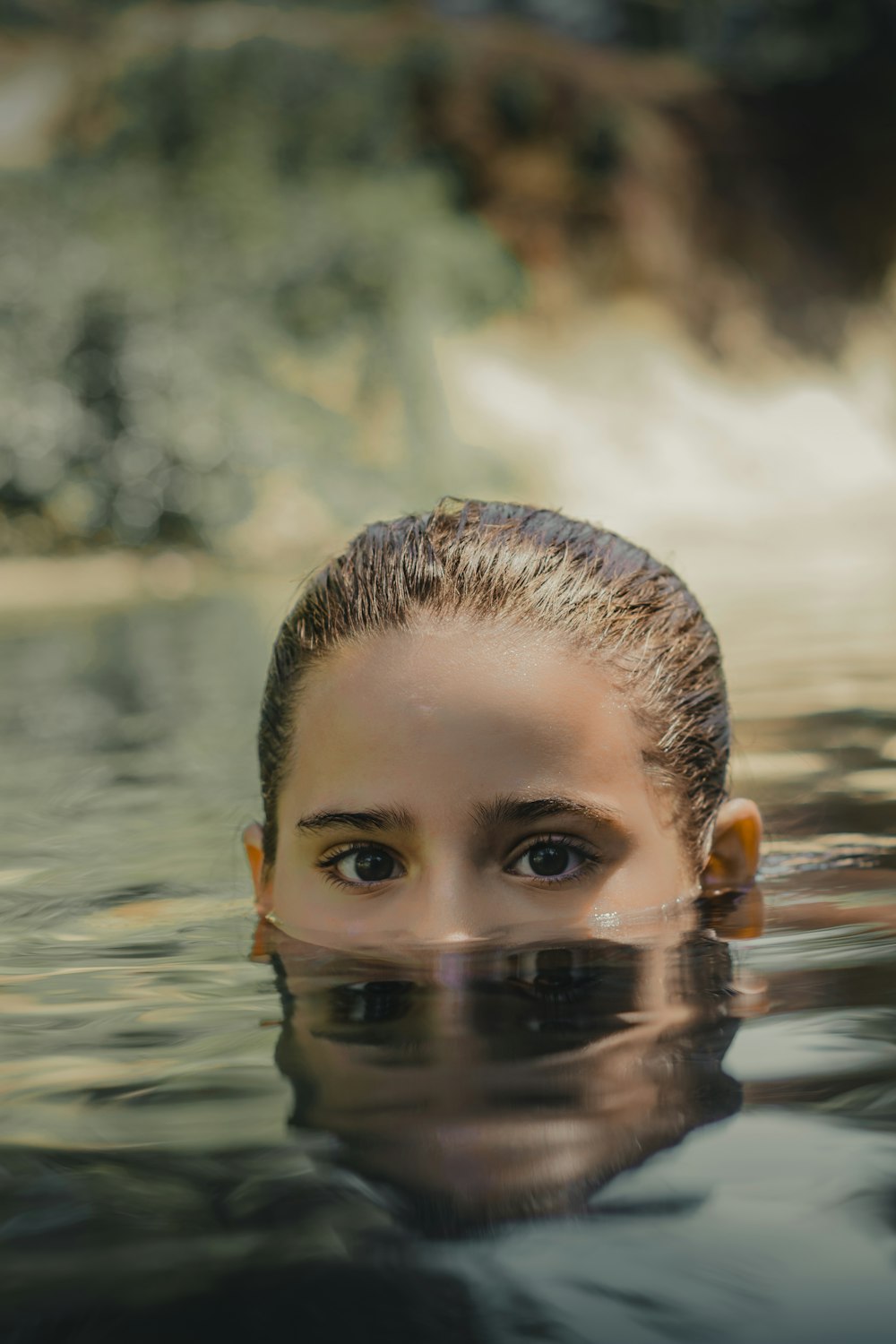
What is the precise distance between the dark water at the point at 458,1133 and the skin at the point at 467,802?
0.07 metres

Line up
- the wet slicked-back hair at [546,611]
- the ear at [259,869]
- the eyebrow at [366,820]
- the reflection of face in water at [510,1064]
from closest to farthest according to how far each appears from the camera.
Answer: the reflection of face in water at [510,1064] < the eyebrow at [366,820] < the wet slicked-back hair at [546,611] < the ear at [259,869]

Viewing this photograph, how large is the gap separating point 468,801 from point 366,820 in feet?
0.54

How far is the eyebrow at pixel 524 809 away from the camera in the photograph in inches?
80.2

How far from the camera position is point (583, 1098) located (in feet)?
4.71

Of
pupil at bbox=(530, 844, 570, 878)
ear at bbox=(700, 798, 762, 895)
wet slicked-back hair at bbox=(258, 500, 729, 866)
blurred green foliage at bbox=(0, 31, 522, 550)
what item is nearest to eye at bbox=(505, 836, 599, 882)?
pupil at bbox=(530, 844, 570, 878)

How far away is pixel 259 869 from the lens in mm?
2697

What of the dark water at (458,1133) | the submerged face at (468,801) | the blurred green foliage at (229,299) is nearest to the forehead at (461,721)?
the submerged face at (468,801)

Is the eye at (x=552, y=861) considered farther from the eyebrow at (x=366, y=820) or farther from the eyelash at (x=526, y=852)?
the eyebrow at (x=366, y=820)

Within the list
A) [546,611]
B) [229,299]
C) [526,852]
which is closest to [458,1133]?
[526,852]

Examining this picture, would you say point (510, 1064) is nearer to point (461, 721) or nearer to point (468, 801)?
point (468, 801)

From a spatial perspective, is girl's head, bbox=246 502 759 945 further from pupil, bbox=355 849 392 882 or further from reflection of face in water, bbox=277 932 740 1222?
reflection of face in water, bbox=277 932 740 1222

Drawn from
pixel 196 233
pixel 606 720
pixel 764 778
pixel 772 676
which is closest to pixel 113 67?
Answer: pixel 196 233

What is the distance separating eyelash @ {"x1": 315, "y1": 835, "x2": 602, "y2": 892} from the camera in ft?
6.82

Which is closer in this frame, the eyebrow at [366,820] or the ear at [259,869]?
the eyebrow at [366,820]
